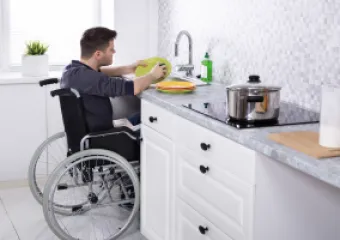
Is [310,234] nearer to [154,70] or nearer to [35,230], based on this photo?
[154,70]

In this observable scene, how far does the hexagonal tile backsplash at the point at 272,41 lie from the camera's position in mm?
2789

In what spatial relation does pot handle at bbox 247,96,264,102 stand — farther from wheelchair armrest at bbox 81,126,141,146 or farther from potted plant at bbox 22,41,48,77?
potted plant at bbox 22,41,48,77

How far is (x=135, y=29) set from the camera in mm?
4605

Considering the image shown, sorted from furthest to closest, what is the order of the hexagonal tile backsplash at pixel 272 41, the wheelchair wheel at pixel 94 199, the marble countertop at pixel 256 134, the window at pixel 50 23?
the window at pixel 50 23 → the wheelchair wheel at pixel 94 199 → the hexagonal tile backsplash at pixel 272 41 → the marble countertop at pixel 256 134

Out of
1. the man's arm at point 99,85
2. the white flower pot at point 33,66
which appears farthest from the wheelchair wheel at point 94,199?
the white flower pot at point 33,66

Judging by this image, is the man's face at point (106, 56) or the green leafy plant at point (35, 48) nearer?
the man's face at point (106, 56)

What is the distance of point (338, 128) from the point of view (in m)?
2.09

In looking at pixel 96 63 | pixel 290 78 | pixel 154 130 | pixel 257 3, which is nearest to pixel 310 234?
pixel 290 78

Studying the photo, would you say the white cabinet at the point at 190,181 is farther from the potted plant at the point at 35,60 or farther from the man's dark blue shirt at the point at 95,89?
the potted plant at the point at 35,60

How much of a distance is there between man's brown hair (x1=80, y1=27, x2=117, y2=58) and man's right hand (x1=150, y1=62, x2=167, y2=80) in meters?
0.36

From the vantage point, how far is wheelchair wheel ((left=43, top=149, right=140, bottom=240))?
335 centimetres

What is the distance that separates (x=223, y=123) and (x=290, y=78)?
2.17 feet

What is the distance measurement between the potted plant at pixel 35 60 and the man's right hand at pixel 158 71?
1.22 m

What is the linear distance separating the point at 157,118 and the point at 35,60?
1584mm
